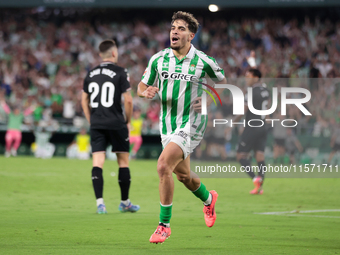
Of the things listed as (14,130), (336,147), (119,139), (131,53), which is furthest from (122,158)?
(131,53)

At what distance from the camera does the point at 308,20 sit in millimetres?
25703

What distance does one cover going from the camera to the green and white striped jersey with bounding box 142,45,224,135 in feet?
18.5

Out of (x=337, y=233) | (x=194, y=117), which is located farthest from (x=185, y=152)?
(x=337, y=233)

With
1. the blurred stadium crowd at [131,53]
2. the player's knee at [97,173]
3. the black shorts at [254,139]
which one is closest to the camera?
the player's knee at [97,173]

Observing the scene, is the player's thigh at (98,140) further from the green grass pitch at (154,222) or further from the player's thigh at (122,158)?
the green grass pitch at (154,222)

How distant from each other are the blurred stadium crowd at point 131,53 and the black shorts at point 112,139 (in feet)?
44.4

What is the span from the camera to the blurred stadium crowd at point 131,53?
74.5 feet

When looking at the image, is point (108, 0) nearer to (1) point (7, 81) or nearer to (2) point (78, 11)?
(2) point (78, 11)

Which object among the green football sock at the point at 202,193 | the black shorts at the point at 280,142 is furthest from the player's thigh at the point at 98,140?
the black shorts at the point at 280,142

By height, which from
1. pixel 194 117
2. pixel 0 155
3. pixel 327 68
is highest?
pixel 327 68

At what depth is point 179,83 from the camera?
223 inches

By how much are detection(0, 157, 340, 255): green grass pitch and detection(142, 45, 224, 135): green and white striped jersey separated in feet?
4.03

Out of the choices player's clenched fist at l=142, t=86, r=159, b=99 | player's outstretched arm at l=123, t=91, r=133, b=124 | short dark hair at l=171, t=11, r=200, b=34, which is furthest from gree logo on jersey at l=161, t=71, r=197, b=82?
player's outstretched arm at l=123, t=91, r=133, b=124

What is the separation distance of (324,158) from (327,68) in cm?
655
